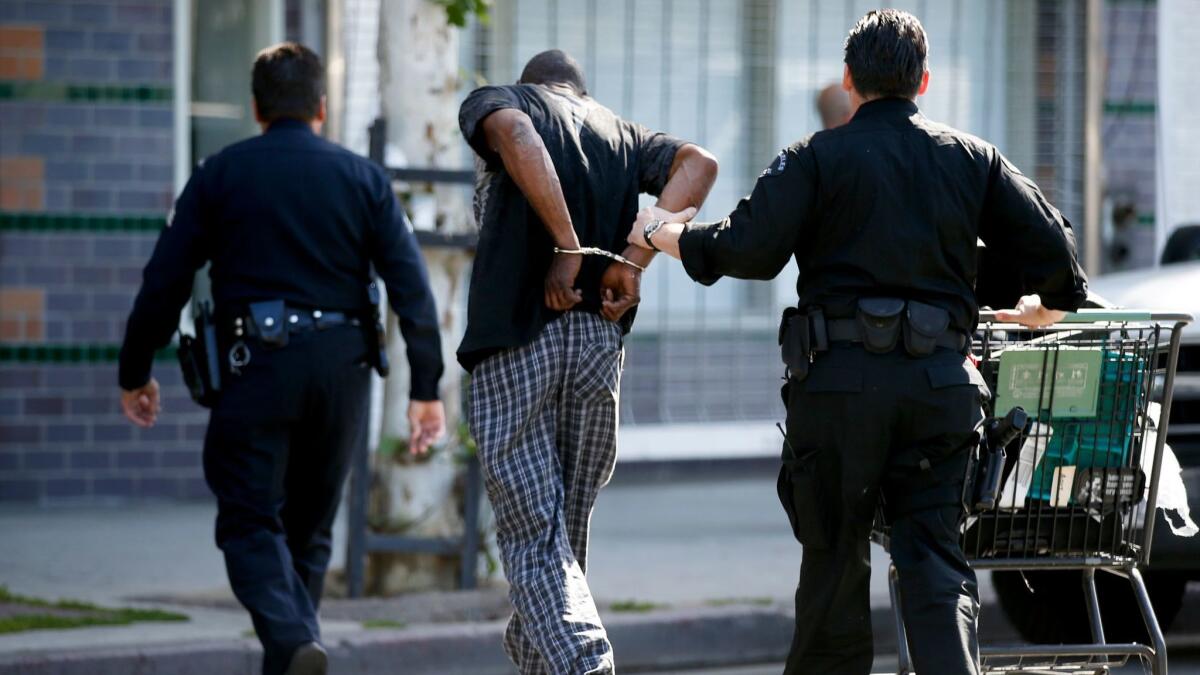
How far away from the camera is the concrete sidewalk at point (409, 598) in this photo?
20.1 feet

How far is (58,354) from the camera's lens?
9.73 metres

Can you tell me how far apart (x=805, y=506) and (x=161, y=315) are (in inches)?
80.3

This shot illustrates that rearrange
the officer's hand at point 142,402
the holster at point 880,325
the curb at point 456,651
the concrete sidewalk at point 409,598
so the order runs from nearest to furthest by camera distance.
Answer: the holster at point 880,325
the officer's hand at point 142,402
the curb at point 456,651
the concrete sidewalk at point 409,598

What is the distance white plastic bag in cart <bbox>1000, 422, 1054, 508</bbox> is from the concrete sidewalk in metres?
2.26

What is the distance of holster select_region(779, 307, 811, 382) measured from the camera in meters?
4.28

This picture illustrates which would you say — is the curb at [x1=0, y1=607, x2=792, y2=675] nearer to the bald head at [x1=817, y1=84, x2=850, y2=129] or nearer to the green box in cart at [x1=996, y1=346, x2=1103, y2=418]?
the green box in cart at [x1=996, y1=346, x2=1103, y2=418]

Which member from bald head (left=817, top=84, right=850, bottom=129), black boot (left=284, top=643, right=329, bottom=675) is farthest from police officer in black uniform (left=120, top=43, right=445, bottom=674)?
bald head (left=817, top=84, right=850, bottom=129)

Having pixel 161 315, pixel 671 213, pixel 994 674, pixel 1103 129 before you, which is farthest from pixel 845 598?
pixel 1103 129

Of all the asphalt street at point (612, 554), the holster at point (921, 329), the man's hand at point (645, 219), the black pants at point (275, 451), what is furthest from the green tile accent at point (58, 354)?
the holster at point (921, 329)

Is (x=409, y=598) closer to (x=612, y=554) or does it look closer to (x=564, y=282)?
(x=612, y=554)

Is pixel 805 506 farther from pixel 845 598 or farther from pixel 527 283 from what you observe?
pixel 527 283

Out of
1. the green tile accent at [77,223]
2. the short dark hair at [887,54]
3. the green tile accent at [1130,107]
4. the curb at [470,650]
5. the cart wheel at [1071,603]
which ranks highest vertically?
the green tile accent at [1130,107]

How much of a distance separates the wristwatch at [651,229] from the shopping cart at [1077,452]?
84 centimetres

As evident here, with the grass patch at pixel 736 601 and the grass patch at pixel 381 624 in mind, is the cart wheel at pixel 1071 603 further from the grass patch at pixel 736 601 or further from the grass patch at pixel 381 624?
the grass patch at pixel 381 624
